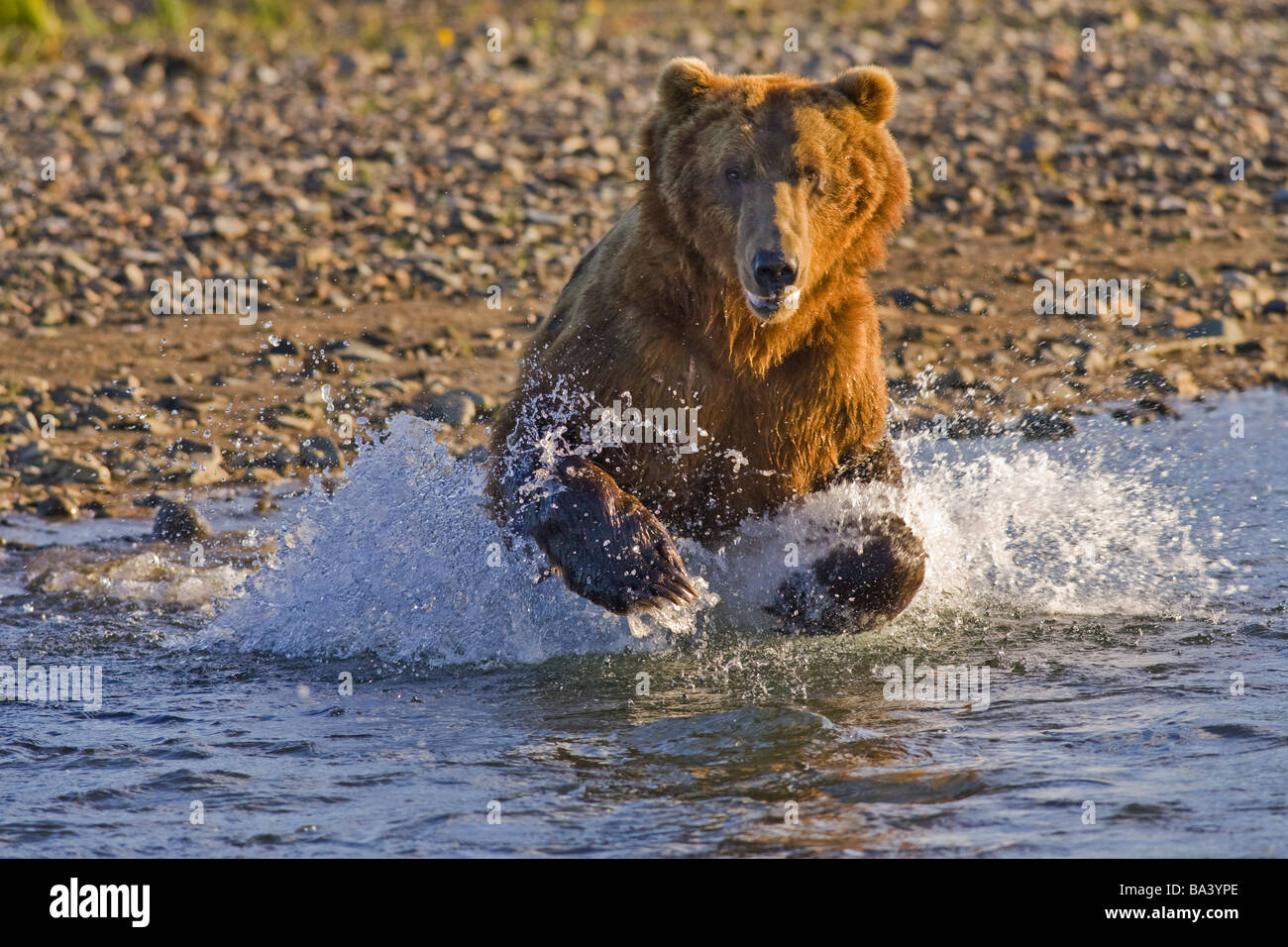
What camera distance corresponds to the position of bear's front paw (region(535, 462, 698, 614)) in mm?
5086

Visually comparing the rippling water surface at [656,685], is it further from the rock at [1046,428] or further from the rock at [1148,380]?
the rock at [1148,380]

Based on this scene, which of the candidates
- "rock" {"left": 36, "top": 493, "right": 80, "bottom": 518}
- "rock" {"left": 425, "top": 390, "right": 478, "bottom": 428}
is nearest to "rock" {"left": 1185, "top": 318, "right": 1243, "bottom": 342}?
"rock" {"left": 425, "top": 390, "right": 478, "bottom": 428}

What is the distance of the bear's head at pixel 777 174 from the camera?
5078 mm

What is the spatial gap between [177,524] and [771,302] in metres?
2.98

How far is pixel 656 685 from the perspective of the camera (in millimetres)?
5195

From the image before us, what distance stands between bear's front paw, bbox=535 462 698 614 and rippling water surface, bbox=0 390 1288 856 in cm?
29

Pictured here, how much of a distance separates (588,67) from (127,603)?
838cm

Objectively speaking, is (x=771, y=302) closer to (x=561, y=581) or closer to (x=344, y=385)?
(x=561, y=581)

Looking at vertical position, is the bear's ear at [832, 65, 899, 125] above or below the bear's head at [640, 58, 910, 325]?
Result: above

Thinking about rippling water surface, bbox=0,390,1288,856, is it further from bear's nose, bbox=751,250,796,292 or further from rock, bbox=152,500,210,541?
bear's nose, bbox=751,250,796,292

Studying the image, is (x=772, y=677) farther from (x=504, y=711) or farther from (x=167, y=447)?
(x=167, y=447)

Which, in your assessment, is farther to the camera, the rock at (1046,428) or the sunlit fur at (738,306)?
the rock at (1046,428)

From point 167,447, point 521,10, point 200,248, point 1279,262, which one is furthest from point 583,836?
point 521,10

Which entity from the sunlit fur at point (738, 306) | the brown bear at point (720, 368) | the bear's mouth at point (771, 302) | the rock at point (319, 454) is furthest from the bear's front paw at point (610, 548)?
the rock at point (319, 454)
